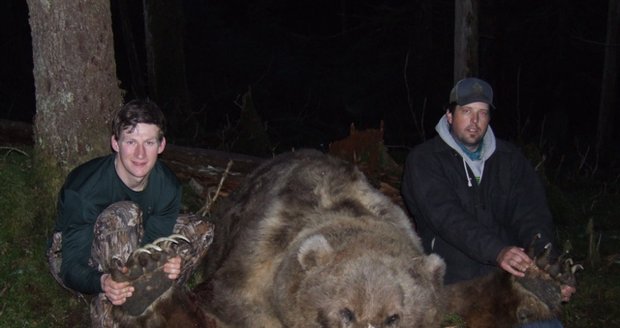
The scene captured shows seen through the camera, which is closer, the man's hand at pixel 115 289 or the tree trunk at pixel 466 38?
the man's hand at pixel 115 289

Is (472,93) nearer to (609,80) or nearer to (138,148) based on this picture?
(138,148)

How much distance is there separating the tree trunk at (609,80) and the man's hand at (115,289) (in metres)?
16.9

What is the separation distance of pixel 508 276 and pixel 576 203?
5.02 metres

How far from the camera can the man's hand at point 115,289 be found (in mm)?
3627

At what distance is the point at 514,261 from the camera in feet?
13.9

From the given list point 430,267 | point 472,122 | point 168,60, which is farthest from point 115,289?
point 168,60

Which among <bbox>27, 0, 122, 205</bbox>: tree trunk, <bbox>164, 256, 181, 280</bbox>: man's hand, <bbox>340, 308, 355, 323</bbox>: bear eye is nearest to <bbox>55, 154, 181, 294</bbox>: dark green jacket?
<bbox>164, 256, 181, 280</bbox>: man's hand

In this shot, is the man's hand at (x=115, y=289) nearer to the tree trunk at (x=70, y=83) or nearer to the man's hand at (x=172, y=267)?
the man's hand at (x=172, y=267)

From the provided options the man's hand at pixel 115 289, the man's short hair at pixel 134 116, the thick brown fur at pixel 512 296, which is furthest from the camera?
the thick brown fur at pixel 512 296

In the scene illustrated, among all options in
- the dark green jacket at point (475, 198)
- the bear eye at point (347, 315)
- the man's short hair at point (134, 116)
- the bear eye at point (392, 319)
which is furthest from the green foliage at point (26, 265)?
the dark green jacket at point (475, 198)

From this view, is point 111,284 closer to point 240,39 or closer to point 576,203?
point 576,203

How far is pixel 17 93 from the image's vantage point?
2111 cm

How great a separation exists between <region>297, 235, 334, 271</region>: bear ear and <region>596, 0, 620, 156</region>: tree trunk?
16.2 m

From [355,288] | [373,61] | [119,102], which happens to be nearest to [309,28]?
[373,61]
